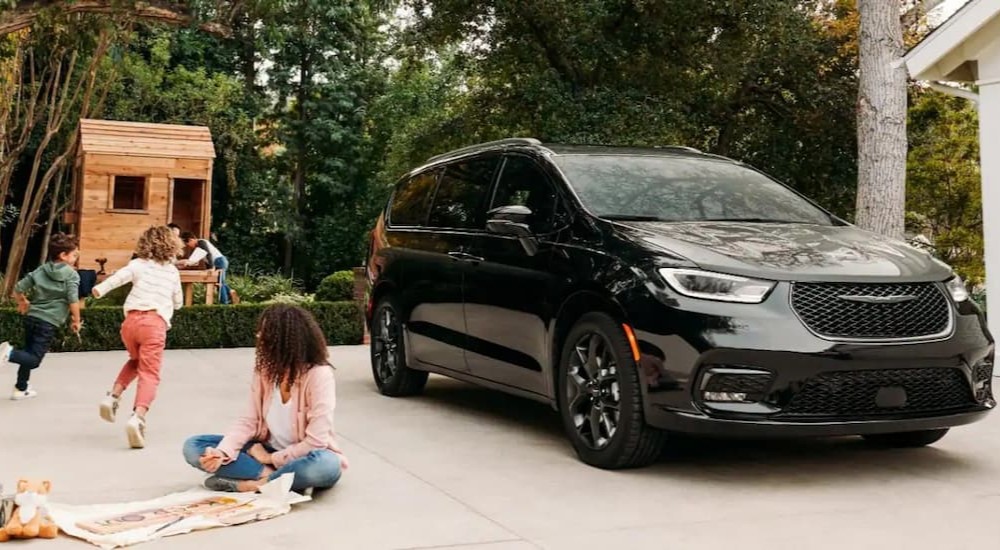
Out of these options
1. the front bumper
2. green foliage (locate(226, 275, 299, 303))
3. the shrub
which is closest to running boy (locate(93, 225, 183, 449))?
the front bumper

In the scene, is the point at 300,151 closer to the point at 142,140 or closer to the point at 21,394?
the point at 142,140

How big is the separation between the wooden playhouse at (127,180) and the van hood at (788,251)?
47.4ft

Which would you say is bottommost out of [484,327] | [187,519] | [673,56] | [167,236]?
[187,519]

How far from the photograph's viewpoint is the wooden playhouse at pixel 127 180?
61.6 ft

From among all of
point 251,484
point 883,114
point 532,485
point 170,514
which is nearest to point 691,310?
point 532,485

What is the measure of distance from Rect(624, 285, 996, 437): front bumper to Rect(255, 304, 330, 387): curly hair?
1.69m

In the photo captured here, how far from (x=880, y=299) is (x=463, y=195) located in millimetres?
3365

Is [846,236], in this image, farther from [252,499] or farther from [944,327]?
[252,499]

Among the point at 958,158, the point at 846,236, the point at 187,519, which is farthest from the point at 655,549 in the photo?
the point at 958,158

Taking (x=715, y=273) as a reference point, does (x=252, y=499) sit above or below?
below

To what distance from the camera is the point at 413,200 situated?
9.01 metres

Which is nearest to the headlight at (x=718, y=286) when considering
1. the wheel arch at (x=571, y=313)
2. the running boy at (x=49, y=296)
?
the wheel arch at (x=571, y=313)

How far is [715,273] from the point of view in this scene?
5.67 meters

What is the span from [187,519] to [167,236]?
3.13 meters
